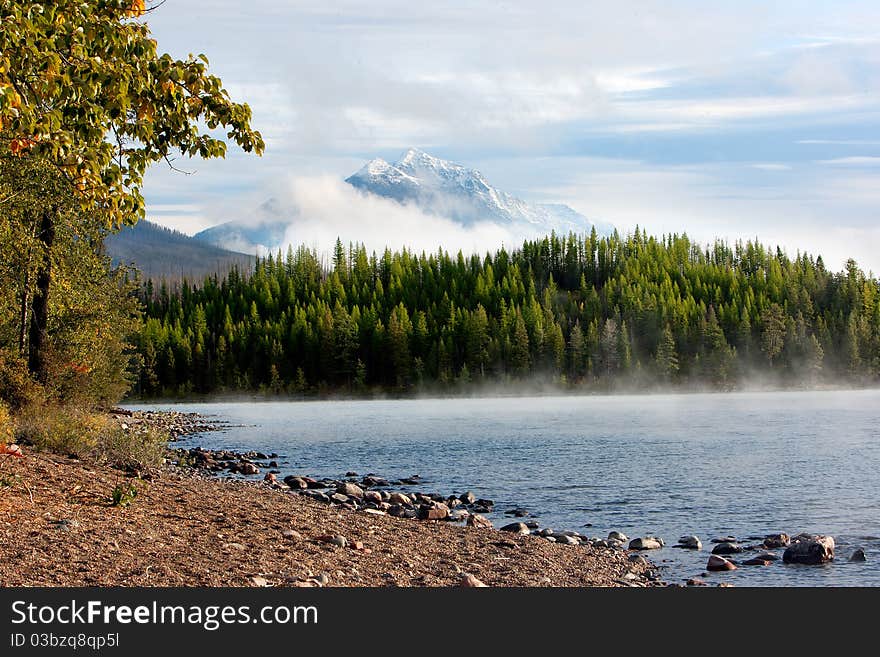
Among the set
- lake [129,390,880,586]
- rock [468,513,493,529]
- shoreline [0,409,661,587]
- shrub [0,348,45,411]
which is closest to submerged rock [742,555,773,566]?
lake [129,390,880,586]

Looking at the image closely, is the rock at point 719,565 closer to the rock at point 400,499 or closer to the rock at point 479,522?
the rock at point 479,522

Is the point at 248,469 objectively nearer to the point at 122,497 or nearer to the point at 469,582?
the point at 122,497

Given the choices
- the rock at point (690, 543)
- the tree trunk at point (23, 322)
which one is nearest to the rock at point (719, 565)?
the rock at point (690, 543)

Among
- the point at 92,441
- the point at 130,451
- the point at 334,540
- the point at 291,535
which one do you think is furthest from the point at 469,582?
the point at 92,441

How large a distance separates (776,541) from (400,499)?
10.2 meters

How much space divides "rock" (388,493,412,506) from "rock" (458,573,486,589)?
35.3 feet

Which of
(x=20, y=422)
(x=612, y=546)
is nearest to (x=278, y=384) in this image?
(x=20, y=422)

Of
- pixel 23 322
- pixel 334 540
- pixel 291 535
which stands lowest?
pixel 334 540

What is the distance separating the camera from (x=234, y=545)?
1418 centimetres

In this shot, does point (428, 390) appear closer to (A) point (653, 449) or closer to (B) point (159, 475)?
(A) point (653, 449)

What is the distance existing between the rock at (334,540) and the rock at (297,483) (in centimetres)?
1225

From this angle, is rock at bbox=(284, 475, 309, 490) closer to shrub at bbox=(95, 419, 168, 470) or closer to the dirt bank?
shrub at bbox=(95, 419, 168, 470)

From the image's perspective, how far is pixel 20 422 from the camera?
27.5 m

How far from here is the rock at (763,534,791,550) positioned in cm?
1972
